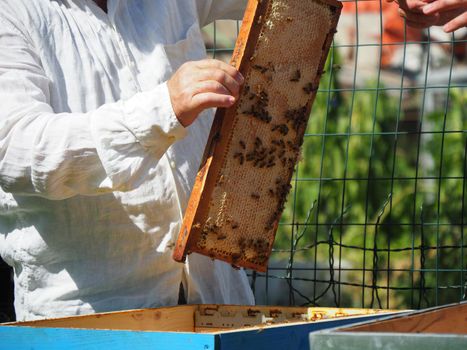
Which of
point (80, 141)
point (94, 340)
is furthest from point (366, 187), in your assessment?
point (94, 340)

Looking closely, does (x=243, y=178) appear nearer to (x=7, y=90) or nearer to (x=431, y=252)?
(x=7, y=90)

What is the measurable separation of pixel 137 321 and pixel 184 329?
200 millimetres

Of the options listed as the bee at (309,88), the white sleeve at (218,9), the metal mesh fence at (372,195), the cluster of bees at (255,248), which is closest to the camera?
the cluster of bees at (255,248)

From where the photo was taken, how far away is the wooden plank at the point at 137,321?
228 centimetres

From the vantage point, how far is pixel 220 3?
3.25m

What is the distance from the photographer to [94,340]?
2.01m

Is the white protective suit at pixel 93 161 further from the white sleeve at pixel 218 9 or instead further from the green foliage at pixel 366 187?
the green foliage at pixel 366 187

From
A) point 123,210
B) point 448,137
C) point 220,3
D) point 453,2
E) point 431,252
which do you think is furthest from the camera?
point 448,137

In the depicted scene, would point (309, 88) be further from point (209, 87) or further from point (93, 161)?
point (93, 161)

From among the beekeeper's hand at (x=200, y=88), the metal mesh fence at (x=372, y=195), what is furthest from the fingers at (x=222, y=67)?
the metal mesh fence at (x=372, y=195)

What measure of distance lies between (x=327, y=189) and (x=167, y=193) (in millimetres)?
5088

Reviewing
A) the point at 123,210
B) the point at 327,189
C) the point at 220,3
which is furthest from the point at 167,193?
the point at 327,189

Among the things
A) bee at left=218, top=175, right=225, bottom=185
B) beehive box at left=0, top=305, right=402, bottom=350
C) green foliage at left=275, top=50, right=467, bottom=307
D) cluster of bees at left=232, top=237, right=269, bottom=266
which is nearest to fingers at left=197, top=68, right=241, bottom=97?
bee at left=218, top=175, right=225, bottom=185

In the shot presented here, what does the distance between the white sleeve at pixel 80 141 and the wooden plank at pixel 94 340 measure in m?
0.44
